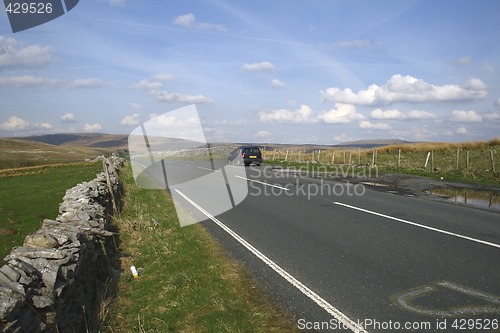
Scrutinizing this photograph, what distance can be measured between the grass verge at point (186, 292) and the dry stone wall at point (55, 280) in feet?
1.23

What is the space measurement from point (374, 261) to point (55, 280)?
16.6 ft

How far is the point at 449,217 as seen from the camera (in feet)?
34.2

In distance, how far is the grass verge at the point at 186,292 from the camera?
488 cm

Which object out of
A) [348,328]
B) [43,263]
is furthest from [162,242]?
[348,328]

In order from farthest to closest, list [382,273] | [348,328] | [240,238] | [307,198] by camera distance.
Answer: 1. [307,198]
2. [240,238]
3. [382,273]
4. [348,328]

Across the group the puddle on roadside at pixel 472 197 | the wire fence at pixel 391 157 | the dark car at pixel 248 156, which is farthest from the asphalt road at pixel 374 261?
the dark car at pixel 248 156

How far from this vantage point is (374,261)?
22.0ft

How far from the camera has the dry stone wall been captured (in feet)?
12.3

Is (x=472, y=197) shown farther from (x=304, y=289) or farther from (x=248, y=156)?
(x=248, y=156)

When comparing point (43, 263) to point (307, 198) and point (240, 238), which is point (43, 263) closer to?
point (240, 238)

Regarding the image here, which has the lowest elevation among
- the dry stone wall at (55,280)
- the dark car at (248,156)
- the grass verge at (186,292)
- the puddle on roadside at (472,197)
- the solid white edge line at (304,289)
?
the grass verge at (186,292)

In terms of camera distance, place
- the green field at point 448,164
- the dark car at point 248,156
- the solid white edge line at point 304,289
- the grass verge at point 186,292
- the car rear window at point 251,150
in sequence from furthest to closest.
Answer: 1. the car rear window at point 251,150
2. the dark car at point 248,156
3. the green field at point 448,164
4. the grass verge at point 186,292
5. the solid white edge line at point 304,289

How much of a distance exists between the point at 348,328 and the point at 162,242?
5.60 metres

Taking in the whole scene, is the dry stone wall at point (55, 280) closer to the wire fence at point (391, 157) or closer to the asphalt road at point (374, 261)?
the asphalt road at point (374, 261)
